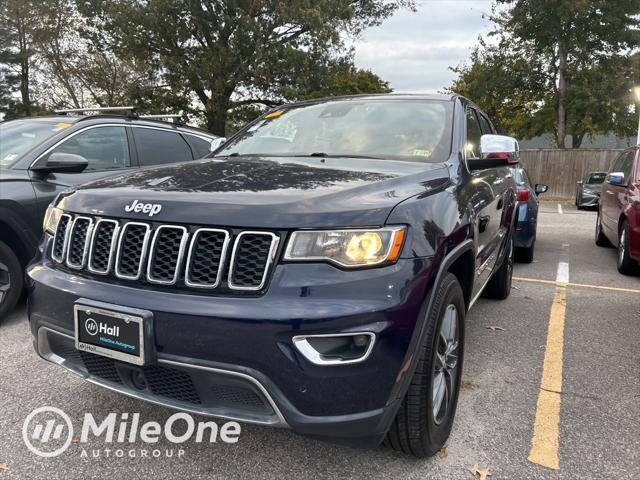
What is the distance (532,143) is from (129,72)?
3970 centimetres

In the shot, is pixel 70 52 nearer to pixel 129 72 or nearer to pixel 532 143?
pixel 129 72

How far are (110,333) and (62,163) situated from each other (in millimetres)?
2497

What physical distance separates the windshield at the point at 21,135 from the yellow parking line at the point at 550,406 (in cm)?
429

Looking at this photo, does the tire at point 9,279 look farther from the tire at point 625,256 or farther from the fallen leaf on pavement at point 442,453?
the tire at point 625,256

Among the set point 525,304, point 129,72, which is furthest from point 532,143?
point 525,304

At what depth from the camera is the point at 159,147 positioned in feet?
17.5

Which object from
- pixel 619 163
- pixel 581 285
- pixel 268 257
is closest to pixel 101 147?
pixel 268 257

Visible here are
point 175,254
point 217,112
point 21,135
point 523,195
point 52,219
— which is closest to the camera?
point 175,254

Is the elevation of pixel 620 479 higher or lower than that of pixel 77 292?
lower

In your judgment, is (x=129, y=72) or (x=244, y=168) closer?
(x=244, y=168)

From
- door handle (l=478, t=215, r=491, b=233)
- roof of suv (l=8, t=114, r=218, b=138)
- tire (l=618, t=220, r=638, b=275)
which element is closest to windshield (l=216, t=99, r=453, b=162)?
door handle (l=478, t=215, r=491, b=233)

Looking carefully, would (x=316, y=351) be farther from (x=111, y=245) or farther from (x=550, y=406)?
(x=550, y=406)

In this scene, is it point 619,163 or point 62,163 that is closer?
point 62,163

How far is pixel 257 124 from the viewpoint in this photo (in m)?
3.83
